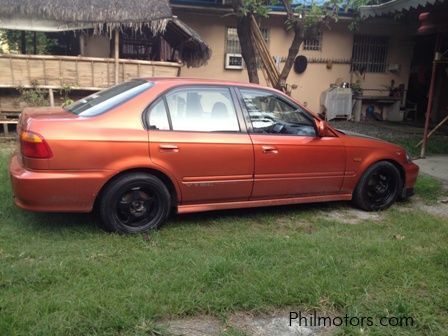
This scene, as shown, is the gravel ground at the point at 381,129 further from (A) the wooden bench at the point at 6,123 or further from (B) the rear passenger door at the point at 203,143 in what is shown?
(A) the wooden bench at the point at 6,123

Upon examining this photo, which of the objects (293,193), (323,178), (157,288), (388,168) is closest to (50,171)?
(157,288)

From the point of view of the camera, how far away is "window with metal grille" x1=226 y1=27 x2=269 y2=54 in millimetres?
14219

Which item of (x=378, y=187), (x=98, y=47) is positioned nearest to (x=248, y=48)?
(x=98, y=47)

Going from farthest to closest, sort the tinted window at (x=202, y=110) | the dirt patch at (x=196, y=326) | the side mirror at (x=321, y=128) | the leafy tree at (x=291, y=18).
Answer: the leafy tree at (x=291, y=18)
the side mirror at (x=321, y=128)
the tinted window at (x=202, y=110)
the dirt patch at (x=196, y=326)

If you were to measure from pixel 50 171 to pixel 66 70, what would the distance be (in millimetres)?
6791

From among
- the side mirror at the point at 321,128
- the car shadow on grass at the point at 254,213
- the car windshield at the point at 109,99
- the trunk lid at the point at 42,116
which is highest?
the car windshield at the point at 109,99

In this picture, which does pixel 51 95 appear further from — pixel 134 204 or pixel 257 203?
pixel 257 203

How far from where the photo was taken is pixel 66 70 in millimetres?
10305

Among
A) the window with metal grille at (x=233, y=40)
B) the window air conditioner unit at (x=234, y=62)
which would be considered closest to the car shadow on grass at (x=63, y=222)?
the window air conditioner unit at (x=234, y=62)

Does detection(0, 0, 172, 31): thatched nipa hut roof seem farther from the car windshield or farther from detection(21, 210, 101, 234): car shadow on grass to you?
detection(21, 210, 101, 234): car shadow on grass

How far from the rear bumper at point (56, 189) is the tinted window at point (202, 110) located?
0.96m

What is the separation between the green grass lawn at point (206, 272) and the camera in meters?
3.15

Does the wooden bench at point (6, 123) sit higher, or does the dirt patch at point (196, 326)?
the wooden bench at point (6, 123)

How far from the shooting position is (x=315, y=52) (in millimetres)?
15148
